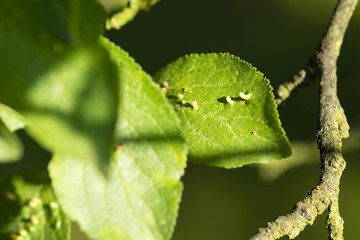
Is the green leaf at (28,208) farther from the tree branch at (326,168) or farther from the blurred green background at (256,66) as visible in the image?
the blurred green background at (256,66)

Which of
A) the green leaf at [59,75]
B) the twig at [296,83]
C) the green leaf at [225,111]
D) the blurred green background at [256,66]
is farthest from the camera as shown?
the blurred green background at [256,66]

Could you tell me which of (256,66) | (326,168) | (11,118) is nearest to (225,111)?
(326,168)

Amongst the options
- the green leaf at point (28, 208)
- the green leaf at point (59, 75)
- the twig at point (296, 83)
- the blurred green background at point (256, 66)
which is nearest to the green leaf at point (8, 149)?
the green leaf at point (28, 208)

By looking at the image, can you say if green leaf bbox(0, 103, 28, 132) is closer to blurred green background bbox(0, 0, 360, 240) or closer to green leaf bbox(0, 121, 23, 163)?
green leaf bbox(0, 121, 23, 163)

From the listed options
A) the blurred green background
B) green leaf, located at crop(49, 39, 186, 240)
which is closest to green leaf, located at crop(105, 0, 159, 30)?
green leaf, located at crop(49, 39, 186, 240)

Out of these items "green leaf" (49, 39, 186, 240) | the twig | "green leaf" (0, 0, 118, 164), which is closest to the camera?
"green leaf" (0, 0, 118, 164)

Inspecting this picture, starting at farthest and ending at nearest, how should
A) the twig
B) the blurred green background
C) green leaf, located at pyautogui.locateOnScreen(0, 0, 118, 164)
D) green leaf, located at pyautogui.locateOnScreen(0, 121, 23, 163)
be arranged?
the blurred green background
the twig
green leaf, located at pyautogui.locateOnScreen(0, 121, 23, 163)
green leaf, located at pyautogui.locateOnScreen(0, 0, 118, 164)

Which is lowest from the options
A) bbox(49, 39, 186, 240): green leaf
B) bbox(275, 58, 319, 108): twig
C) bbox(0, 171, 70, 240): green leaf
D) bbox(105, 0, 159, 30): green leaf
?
bbox(0, 171, 70, 240): green leaf
